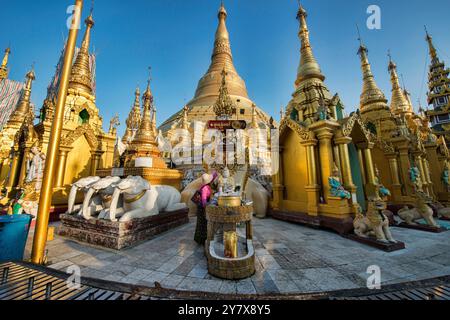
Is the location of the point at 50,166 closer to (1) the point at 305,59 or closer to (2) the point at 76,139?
(2) the point at 76,139

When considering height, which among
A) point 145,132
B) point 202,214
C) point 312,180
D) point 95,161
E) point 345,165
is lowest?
point 202,214

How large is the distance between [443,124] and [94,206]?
37.1m

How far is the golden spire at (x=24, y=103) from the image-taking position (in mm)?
16562

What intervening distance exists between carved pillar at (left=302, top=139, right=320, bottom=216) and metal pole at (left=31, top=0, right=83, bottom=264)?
774cm

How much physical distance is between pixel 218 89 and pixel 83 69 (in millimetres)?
27923

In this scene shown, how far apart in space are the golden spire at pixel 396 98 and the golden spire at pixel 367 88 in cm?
510

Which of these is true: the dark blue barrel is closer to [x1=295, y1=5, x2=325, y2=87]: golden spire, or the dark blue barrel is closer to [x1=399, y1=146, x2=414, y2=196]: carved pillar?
[x1=295, y1=5, x2=325, y2=87]: golden spire

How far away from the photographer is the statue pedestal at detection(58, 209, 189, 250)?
4609 millimetres

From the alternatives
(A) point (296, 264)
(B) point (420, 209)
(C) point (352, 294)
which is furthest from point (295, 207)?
(C) point (352, 294)

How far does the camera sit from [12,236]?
3.40m

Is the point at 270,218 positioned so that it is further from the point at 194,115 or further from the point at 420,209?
the point at 194,115

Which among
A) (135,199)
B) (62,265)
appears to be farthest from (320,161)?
(62,265)

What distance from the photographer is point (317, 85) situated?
9.57 m
